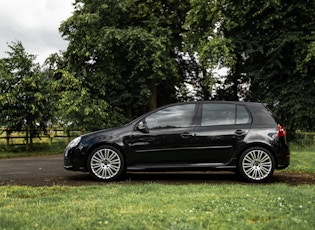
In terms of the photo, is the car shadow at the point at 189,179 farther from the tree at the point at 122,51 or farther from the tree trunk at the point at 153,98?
the tree trunk at the point at 153,98

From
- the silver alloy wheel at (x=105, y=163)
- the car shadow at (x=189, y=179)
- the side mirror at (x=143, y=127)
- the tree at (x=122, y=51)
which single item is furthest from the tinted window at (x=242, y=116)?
the tree at (x=122, y=51)

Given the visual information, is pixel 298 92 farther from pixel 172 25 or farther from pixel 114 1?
pixel 114 1

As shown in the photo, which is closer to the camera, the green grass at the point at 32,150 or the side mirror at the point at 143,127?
the side mirror at the point at 143,127

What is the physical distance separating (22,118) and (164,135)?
540 inches

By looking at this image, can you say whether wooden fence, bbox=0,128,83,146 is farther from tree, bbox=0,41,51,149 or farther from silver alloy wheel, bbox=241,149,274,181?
silver alloy wheel, bbox=241,149,274,181

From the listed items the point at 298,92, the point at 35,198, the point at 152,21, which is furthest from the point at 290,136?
the point at 35,198

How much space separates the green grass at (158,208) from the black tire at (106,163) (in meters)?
1.32

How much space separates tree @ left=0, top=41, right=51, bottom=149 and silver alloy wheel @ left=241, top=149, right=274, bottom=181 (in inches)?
545

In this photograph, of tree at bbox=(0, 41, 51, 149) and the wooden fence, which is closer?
tree at bbox=(0, 41, 51, 149)

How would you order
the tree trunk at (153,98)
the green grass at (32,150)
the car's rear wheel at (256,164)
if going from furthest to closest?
the tree trunk at (153,98)
the green grass at (32,150)
the car's rear wheel at (256,164)

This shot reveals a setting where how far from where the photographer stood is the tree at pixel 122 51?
75.2 ft

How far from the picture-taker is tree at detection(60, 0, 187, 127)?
Result: 22.9 meters

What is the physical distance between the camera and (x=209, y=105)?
8.41 meters

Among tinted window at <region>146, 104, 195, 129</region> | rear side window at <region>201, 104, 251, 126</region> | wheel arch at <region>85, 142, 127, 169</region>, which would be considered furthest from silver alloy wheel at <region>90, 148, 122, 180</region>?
rear side window at <region>201, 104, 251, 126</region>
